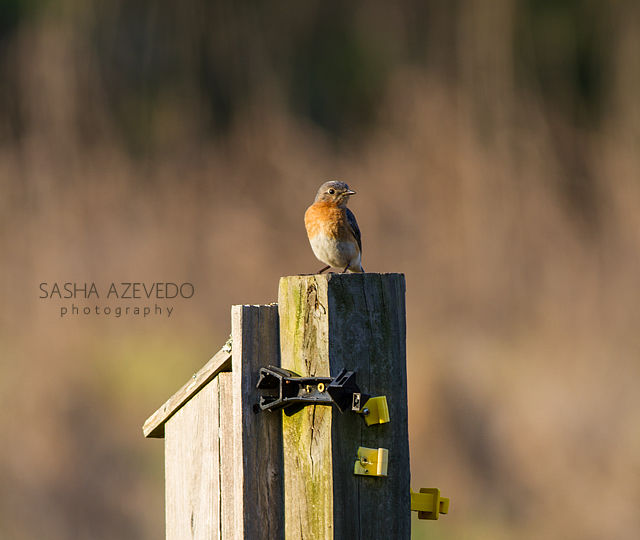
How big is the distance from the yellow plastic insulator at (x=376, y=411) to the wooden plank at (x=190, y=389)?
0.53m

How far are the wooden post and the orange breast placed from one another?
1.40m

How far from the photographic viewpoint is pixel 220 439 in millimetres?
2941

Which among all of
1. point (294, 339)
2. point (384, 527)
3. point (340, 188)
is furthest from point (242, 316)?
point (340, 188)

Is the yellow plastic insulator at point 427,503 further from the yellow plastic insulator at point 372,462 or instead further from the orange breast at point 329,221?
the orange breast at point 329,221

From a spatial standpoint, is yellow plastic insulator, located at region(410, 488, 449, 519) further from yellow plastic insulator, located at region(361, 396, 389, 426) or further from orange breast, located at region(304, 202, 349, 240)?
orange breast, located at region(304, 202, 349, 240)

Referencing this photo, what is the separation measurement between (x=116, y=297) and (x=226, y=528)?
5.10 meters

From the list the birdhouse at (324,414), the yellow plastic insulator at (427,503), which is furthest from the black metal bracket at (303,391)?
the yellow plastic insulator at (427,503)

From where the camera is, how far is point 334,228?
12.9 feet

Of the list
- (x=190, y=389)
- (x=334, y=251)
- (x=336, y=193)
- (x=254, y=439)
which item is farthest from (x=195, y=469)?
(x=336, y=193)

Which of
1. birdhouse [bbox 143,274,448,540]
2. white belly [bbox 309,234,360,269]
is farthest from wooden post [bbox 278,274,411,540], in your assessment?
white belly [bbox 309,234,360,269]

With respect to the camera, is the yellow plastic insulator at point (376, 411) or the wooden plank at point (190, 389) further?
the wooden plank at point (190, 389)

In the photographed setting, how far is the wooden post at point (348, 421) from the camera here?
2.44m

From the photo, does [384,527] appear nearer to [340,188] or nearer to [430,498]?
[430,498]

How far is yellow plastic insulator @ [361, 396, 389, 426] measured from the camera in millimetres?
2438
